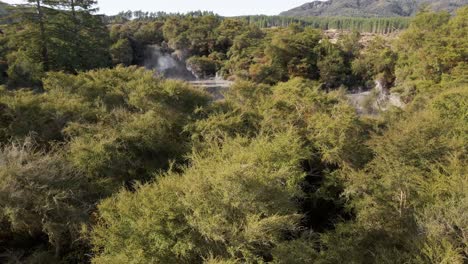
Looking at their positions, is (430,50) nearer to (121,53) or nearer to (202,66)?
(202,66)

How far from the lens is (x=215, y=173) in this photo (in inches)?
372

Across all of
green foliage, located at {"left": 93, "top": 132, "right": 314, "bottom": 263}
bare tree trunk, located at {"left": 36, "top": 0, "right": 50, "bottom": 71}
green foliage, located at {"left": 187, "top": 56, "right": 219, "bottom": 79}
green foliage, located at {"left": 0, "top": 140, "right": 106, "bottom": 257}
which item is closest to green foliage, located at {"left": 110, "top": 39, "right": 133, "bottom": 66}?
green foliage, located at {"left": 187, "top": 56, "right": 219, "bottom": 79}

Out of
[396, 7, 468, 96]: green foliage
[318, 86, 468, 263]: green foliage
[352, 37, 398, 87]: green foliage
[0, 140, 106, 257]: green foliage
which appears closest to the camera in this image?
[318, 86, 468, 263]: green foliage

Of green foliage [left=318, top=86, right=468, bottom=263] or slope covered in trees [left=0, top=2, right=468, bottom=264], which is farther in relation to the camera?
green foliage [left=318, top=86, right=468, bottom=263]

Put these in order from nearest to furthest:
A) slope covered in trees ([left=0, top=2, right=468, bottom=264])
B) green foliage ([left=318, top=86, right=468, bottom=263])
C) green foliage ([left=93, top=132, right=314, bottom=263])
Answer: green foliage ([left=93, top=132, right=314, bottom=263]), slope covered in trees ([left=0, top=2, right=468, bottom=264]), green foliage ([left=318, top=86, right=468, bottom=263])

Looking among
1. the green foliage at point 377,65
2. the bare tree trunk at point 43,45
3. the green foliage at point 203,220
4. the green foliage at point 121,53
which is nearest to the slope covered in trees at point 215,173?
the green foliage at point 203,220

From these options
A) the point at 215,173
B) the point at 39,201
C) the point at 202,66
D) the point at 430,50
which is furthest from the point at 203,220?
the point at 202,66

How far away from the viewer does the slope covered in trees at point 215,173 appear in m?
8.55

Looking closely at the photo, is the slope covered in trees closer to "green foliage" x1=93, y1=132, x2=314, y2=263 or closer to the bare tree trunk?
"green foliage" x1=93, y1=132, x2=314, y2=263

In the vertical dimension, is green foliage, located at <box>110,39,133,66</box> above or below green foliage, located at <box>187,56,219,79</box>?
above

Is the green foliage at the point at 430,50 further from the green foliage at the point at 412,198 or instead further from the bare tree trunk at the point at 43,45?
the bare tree trunk at the point at 43,45

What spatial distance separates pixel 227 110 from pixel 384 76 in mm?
26939

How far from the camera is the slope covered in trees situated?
8555 mm

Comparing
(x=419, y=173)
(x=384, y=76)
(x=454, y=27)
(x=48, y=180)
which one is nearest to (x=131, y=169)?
(x=48, y=180)
